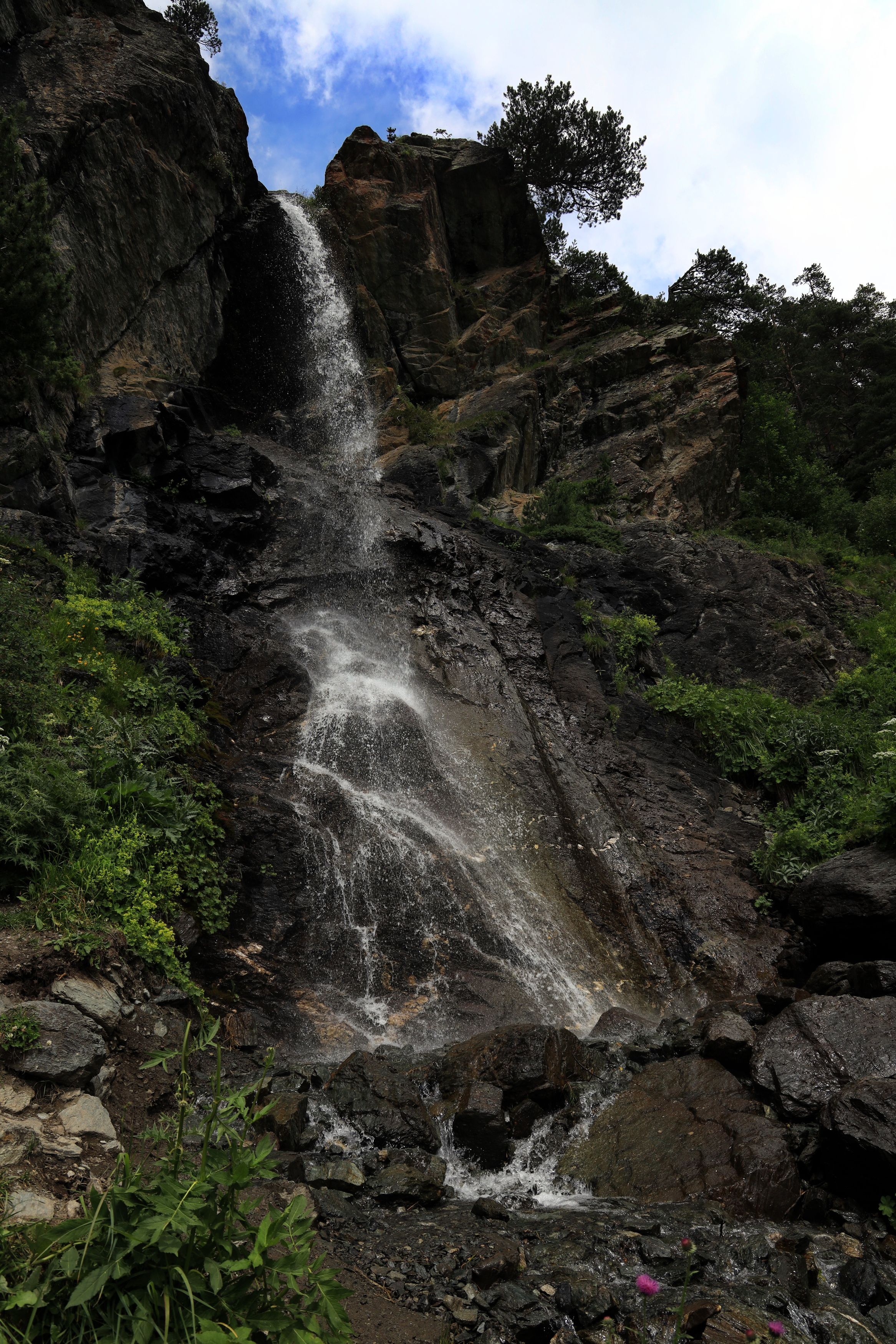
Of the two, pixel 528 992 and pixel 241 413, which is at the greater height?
pixel 241 413

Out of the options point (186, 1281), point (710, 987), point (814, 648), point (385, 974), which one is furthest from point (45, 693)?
point (814, 648)

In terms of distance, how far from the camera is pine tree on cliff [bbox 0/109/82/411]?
37.6 ft

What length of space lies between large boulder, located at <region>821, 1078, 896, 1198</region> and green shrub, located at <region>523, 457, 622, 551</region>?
1679 centimetres

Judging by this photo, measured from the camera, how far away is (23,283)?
11.5 meters

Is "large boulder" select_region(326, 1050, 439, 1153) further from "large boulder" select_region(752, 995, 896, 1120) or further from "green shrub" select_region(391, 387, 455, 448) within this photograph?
"green shrub" select_region(391, 387, 455, 448)

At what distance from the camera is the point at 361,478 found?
21609 mm

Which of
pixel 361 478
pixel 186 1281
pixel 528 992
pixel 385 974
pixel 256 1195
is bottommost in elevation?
pixel 528 992

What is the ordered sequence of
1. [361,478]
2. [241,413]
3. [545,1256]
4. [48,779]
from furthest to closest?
[241,413]
[361,478]
[48,779]
[545,1256]

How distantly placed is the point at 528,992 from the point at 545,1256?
14.3 ft

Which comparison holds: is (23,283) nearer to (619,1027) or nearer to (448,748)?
(448,748)

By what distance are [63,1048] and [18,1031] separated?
0.95ft

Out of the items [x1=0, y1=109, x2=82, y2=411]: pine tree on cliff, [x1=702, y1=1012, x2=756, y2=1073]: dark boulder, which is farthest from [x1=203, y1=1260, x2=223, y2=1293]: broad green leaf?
[x1=0, y1=109, x2=82, y2=411]: pine tree on cliff

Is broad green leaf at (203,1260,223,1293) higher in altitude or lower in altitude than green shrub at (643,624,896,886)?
higher

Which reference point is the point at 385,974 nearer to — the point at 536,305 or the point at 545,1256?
the point at 545,1256
